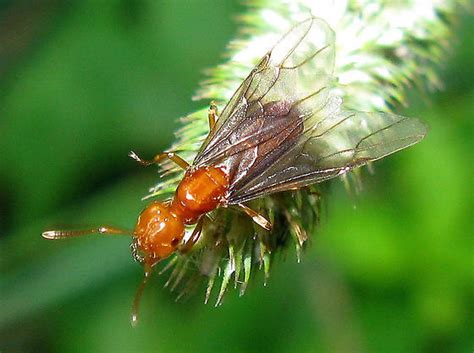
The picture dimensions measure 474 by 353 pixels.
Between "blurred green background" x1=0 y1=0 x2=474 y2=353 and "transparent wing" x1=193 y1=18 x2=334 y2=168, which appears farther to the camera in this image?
"blurred green background" x1=0 y1=0 x2=474 y2=353

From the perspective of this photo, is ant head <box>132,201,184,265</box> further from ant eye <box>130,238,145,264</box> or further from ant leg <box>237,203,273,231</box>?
ant leg <box>237,203,273,231</box>

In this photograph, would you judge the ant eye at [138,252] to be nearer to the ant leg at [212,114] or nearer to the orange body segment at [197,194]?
the orange body segment at [197,194]

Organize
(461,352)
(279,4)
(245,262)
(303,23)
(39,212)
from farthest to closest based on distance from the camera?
(39,212) → (461,352) → (279,4) → (303,23) → (245,262)

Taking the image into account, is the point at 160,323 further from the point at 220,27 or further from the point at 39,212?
the point at 220,27

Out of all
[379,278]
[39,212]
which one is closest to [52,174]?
[39,212]

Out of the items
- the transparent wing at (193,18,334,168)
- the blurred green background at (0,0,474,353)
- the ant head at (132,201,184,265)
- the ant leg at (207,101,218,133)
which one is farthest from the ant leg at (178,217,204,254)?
the blurred green background at (0,0,474,353)

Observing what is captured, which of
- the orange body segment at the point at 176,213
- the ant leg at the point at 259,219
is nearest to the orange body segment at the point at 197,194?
the orange body segment at the point at 176,213
